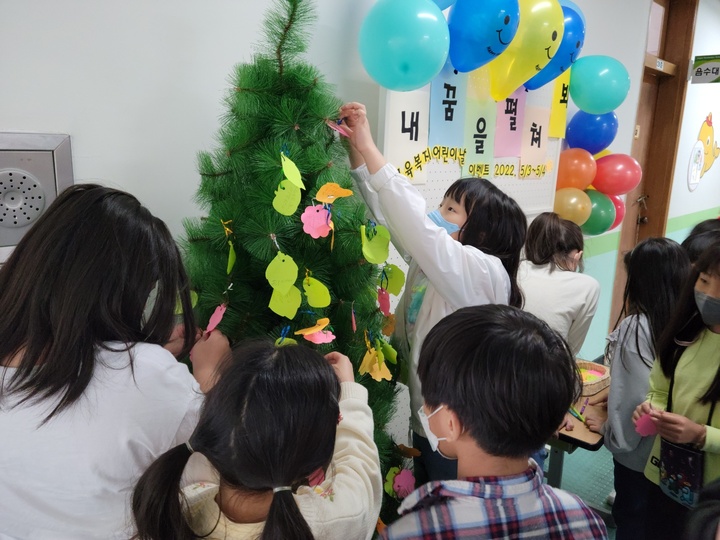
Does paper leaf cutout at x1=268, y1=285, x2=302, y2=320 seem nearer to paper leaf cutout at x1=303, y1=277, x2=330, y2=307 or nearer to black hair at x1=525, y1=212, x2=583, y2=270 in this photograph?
paper leaf cutout at x1=303, y1=277, x2=330, y2=307

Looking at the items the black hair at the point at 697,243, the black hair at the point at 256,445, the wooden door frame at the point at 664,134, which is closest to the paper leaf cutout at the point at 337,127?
the black hair at the point at 256,445

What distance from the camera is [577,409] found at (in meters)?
1.89

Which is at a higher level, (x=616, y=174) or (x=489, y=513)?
(x=616, y=174)

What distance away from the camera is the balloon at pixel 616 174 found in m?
2.74

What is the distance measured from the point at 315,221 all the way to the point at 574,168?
217 centimetres

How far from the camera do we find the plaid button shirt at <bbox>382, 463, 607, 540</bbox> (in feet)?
2.38

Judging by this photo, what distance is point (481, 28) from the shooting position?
1580mm

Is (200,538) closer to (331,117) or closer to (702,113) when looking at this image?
(331,117)

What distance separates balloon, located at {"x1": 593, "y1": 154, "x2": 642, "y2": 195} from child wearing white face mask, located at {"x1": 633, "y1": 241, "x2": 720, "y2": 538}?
158 centimetres

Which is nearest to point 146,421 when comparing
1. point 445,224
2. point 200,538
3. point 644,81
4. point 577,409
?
point 200,538

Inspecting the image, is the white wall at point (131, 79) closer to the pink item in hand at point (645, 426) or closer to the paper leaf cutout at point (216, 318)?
the paper leaf cutout at point (216, 318)

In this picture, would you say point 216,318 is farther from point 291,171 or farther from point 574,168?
point 574,168

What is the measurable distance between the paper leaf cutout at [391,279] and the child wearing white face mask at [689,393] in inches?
29.5

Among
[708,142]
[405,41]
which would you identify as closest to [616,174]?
[405,41]
